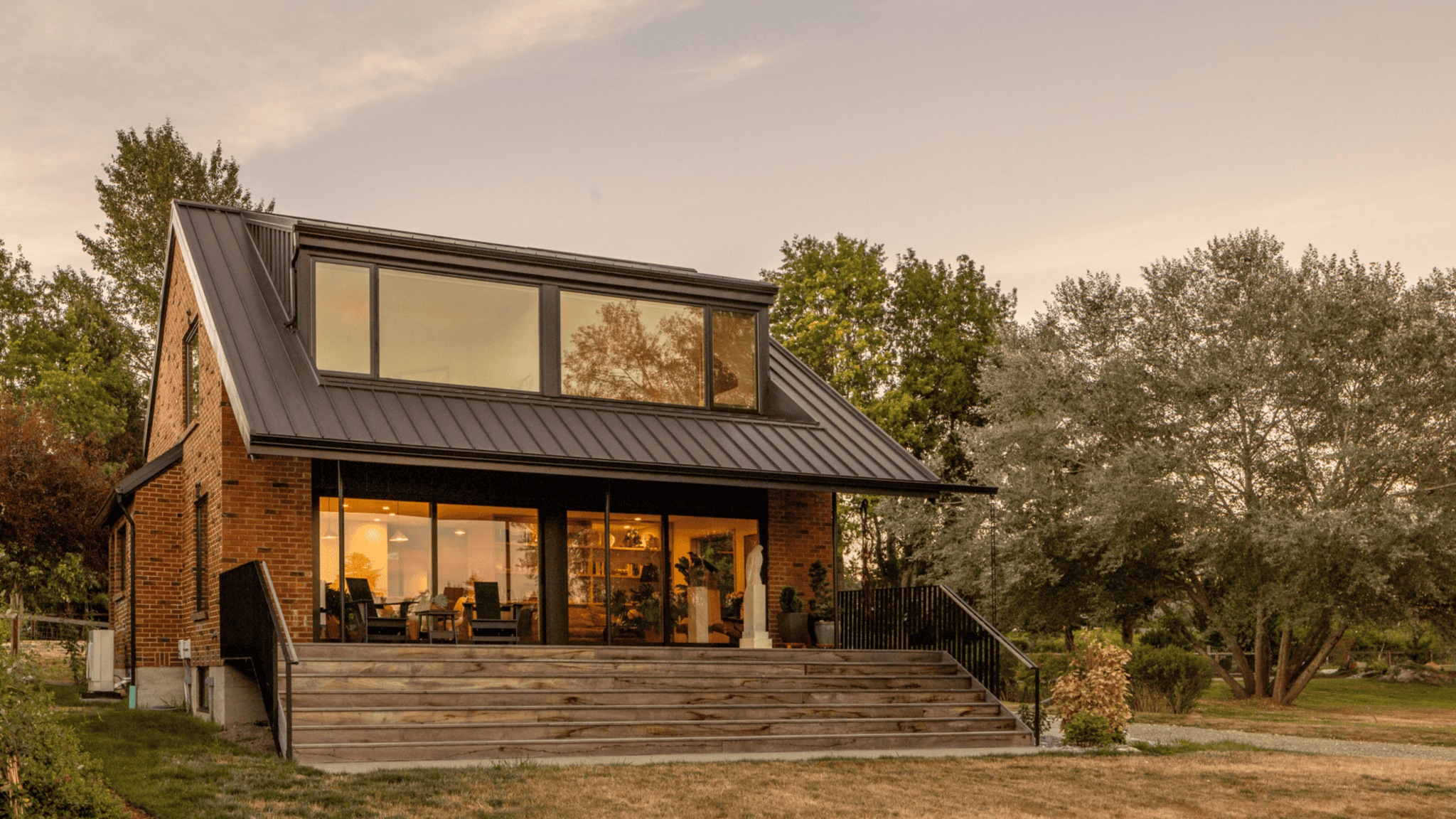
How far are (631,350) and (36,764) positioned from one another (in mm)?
11160

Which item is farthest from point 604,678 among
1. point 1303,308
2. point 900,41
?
point 1303,308

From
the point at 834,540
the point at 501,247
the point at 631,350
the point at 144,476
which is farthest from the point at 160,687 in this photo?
the point at 834,540

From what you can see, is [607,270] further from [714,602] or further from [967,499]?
[967,499]

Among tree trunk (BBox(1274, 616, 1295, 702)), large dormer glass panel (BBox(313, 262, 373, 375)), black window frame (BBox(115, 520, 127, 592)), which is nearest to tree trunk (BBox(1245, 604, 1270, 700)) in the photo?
tree trunk (BBox(1274, 616, 1295, 702))

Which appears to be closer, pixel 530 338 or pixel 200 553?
pixel 200 553

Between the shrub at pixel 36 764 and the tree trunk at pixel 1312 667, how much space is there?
2357cm

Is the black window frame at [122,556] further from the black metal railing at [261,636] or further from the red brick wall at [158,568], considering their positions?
the black metal railing at [261,636]

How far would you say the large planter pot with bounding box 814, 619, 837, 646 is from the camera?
15.8 metres

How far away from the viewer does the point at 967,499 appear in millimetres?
27797

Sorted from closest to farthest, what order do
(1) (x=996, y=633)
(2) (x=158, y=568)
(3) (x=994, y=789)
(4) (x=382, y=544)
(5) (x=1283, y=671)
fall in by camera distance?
1. (3) (x=994, y=789)
2. (1) (x=996, y=633)
3. (4) (x=382, y=544)
4. (2) (x=158, y=568)
5. (5) (x=1283, y=671)

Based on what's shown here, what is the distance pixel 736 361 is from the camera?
17.2 metres

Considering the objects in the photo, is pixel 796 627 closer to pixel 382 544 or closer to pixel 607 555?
pixel 607 555

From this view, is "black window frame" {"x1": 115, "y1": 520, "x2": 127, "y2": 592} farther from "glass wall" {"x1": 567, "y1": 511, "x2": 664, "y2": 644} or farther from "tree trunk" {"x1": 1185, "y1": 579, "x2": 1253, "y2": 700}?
"tree trunk" {"x1": 1185, "y1": 579, "x2": 1253, "y2": 700}

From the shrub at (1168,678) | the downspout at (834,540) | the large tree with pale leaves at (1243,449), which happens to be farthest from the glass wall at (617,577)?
the large tree with pale leaves at (1243,449)
